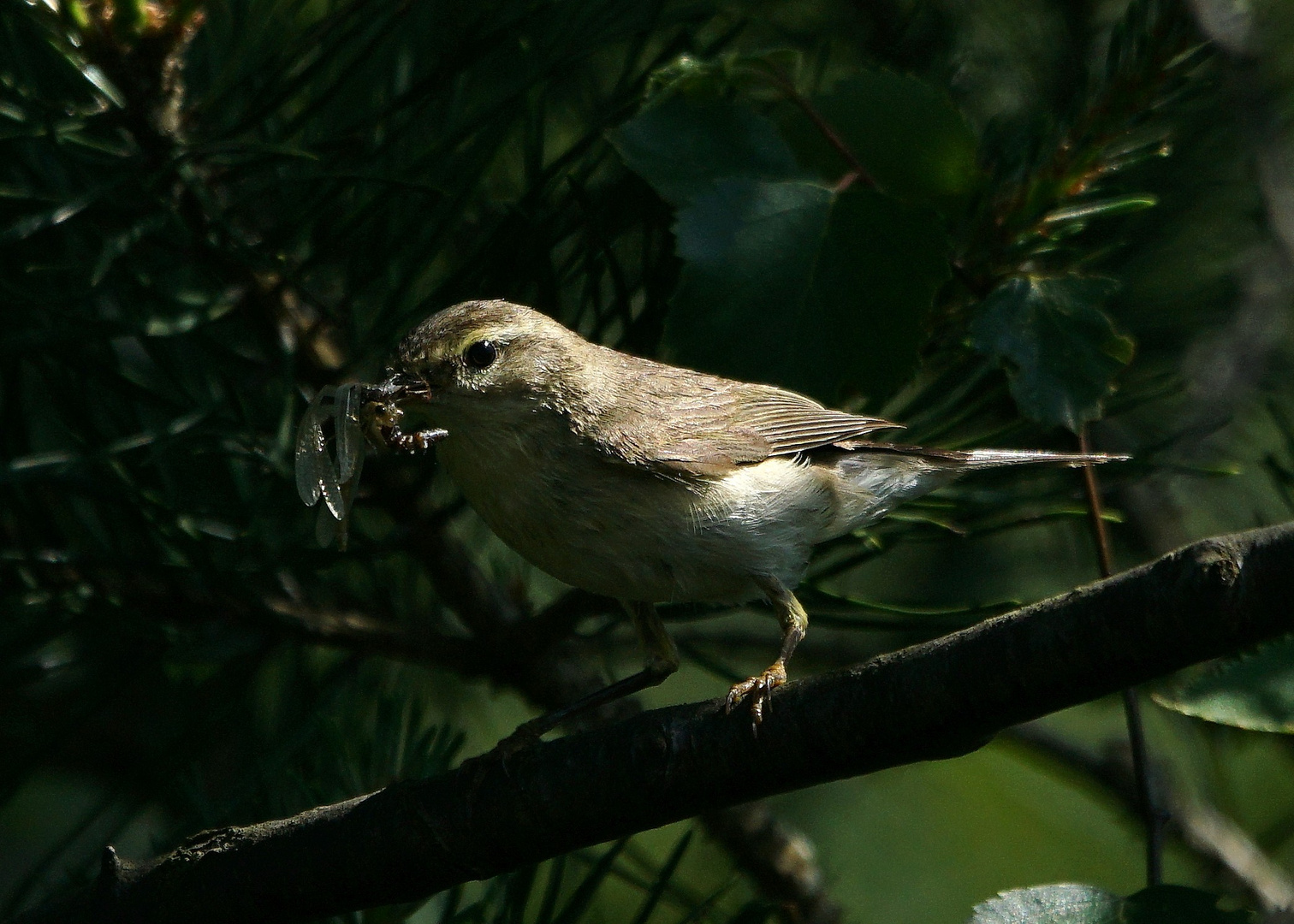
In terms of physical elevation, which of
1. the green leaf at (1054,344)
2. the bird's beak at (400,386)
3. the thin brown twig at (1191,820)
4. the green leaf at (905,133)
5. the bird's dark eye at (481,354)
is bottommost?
the thin brown twig at (1191,820)

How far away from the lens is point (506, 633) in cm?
254

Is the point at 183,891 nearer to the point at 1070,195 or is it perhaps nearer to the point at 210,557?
the point at 210,557

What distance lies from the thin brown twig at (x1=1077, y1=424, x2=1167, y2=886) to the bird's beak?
123 cm

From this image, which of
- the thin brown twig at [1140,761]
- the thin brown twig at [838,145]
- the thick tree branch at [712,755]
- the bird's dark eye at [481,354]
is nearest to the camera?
the thick tree branch at [712,755]

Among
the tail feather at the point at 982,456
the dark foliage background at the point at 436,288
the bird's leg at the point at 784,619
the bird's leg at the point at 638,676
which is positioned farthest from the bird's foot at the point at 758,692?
the tail feather at the point at 982,456

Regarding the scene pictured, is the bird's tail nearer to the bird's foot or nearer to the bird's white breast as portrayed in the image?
the bird's white breast

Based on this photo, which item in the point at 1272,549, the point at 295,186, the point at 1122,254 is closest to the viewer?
the point at 1272,549

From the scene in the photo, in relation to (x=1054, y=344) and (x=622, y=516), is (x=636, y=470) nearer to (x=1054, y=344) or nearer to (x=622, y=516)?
(x=622, y=516)

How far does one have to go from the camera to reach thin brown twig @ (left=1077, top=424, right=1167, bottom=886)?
1.98 m

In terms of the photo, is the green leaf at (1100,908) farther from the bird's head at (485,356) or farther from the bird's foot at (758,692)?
the bird's head at (485,356)

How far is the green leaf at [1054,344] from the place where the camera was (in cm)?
206

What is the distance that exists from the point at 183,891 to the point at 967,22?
103 inches

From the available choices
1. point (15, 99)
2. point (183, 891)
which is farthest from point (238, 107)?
point (183, 891)

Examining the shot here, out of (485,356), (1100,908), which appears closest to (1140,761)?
(1100,908)
